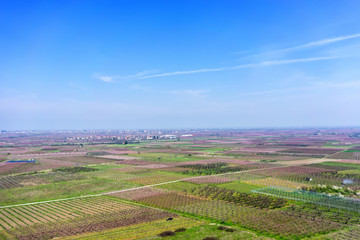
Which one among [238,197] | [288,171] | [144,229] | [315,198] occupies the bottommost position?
[288,171]

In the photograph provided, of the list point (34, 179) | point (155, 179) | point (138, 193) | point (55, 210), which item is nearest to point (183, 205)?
point (138, 193)

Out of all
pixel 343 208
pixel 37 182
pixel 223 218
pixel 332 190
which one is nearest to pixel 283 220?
pixel 223 218

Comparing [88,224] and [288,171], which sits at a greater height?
[88,224]

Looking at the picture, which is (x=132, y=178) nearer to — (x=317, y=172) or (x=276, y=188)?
(x=276, y=188)

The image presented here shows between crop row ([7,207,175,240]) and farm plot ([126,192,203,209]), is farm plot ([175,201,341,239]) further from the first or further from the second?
crop row ([7,207,175,240])


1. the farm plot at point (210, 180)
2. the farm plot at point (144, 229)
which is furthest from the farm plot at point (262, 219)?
the farm plot at point (210, 180)

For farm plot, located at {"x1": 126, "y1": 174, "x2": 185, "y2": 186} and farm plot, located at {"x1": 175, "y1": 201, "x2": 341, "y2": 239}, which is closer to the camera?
farm plot, located at {"x1": 175, "y1": 201, "x2": 341, "y2": 239}

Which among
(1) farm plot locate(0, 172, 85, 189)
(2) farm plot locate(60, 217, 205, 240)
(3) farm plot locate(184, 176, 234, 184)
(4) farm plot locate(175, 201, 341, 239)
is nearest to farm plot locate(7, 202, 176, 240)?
(2) farm plot locate(60, 217, 205, 240)

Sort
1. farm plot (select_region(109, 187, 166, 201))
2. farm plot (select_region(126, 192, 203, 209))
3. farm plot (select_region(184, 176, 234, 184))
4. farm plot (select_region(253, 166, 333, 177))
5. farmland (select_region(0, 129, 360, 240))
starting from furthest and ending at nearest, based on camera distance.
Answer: farm plot (select_region(253, 166, 333, 177)), farm plot (select_region(184, 176, 234, 184)), farm plot (select_region(109, 187, 166, 201)), farm plot (select_region(126, 192, 203, 209)), farmland (select_region(0, 129, 360, 240))

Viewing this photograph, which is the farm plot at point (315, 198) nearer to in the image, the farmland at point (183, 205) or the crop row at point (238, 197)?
the farmland at point (183, 205)

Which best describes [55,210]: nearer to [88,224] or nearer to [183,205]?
[88,224]

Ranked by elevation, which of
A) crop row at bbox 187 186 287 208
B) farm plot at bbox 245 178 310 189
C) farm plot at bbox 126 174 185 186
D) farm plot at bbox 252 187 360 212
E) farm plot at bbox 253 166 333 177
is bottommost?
Result: farm plot at bbox 253 166 333 177
